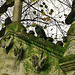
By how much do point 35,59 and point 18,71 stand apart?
1.74 feet

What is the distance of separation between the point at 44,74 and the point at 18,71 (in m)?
0.65

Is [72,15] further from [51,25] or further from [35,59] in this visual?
[51,25]

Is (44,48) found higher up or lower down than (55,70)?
higher up

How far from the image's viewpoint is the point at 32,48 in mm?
4637

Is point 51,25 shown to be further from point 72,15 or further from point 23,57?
point 23,57

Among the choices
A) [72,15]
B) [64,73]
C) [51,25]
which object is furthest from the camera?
[51,25]

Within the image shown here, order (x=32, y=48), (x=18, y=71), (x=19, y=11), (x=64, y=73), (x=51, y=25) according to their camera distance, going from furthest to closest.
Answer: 1. (x=51, y=25)
2. (x=19, y=11)
3. (x=32, y=48)
4. (x=18, y=71)
5. (x=64, y=73)

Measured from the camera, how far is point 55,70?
4.19 metres

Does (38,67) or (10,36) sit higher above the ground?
(10,36)

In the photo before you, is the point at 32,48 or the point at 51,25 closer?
the point at 32,48

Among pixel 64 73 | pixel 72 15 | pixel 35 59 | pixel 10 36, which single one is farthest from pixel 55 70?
pixel 72 15

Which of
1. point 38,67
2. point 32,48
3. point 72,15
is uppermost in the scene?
point 72,15

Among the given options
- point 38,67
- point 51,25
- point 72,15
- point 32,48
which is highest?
point 72,15

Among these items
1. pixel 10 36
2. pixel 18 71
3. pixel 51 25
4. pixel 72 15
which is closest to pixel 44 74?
pixel 18 71
